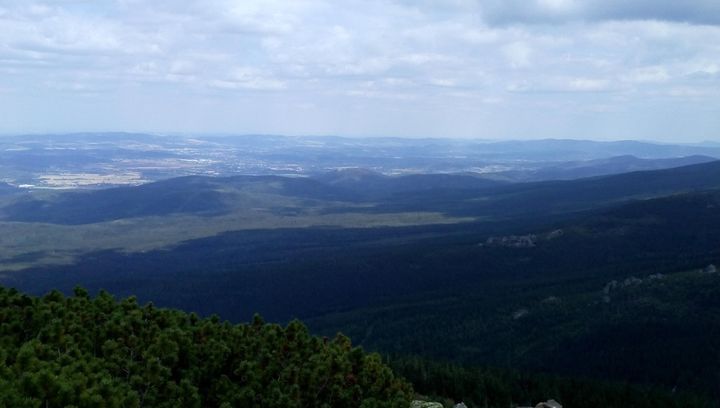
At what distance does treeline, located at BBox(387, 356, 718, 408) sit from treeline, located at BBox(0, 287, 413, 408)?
5534 centimetres

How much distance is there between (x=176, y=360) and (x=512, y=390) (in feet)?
264

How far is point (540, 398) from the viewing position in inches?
4107

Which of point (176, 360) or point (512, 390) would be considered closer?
point (176, 360)

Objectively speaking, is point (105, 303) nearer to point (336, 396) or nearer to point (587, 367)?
point (336, 396)

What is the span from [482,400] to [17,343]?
7312cm

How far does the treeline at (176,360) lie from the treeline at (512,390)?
5534 cm

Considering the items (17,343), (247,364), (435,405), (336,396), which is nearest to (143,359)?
(247,364)

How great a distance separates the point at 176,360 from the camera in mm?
36844

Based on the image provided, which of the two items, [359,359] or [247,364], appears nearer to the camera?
[247,364]

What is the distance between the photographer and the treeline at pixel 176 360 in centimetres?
3228

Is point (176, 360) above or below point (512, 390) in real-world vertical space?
above

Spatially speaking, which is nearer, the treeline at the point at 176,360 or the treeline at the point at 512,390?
the treeline at the point at 176,360

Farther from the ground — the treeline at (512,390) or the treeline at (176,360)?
the treeline at (176,360)

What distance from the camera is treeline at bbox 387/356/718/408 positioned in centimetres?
9944
